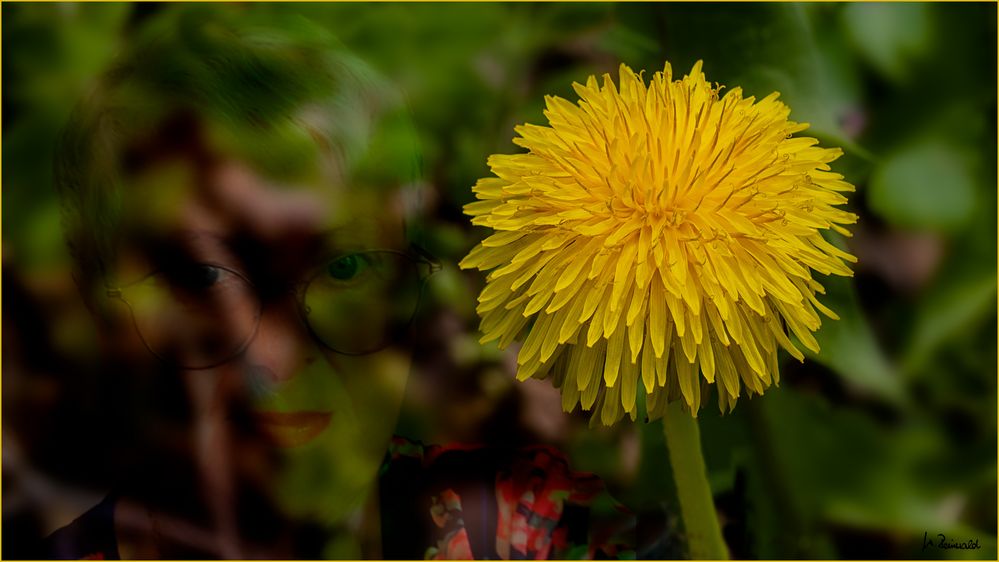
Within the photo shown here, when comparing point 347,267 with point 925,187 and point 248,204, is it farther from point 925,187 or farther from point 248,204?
point 925,187

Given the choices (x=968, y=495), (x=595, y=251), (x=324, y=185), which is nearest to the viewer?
(x=595, y=251)

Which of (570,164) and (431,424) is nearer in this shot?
(570,164)

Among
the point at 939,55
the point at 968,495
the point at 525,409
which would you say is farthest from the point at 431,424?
the point at 939,55

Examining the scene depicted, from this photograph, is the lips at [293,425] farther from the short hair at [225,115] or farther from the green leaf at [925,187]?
the green leaf at [925,187]

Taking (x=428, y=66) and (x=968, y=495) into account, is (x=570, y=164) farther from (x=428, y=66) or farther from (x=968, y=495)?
(x=968, y=495)
